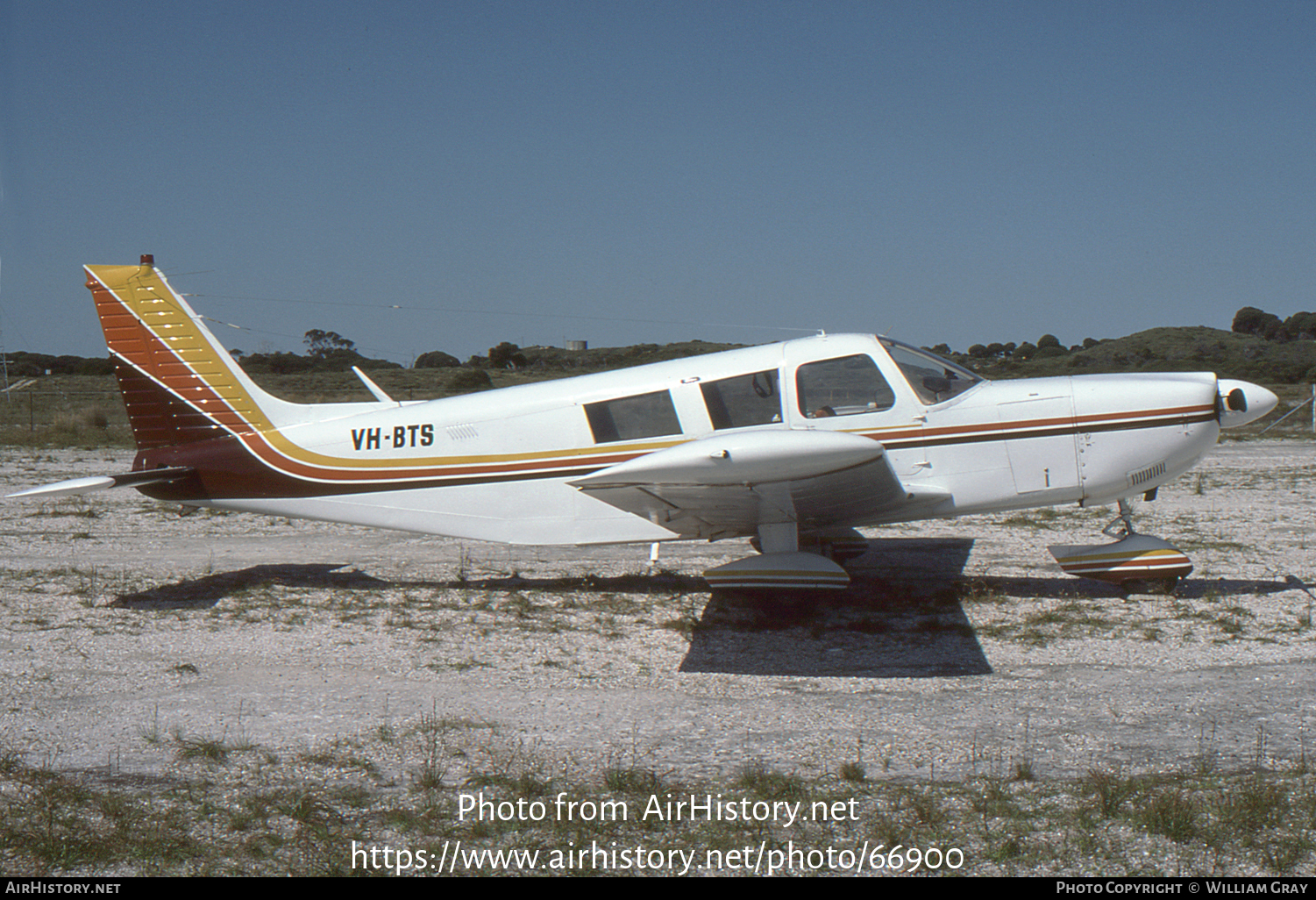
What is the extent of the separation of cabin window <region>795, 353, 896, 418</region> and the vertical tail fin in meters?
4.79

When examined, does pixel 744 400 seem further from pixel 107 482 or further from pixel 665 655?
pixel 107 482

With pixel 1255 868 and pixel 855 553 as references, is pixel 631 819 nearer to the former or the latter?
pixel 1255 868

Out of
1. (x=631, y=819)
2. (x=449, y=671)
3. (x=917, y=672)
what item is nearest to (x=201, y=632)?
(x=449, y=671)

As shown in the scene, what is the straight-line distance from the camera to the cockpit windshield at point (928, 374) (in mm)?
7434

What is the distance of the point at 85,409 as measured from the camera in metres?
30.2

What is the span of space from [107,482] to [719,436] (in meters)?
5.16

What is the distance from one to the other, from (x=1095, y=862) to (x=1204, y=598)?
508 cm

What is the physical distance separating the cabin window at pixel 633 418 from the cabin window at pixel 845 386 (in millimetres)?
1075

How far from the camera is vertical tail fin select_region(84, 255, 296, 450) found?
8.47 m

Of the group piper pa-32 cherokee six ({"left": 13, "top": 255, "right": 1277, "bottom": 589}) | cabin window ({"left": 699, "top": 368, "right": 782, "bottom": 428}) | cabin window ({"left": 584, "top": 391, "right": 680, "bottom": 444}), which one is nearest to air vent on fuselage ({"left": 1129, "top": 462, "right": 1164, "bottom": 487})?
piper pa-32 cherokee six ({"left": 13, "top": 255, "right": 1277, "bottom": 589})

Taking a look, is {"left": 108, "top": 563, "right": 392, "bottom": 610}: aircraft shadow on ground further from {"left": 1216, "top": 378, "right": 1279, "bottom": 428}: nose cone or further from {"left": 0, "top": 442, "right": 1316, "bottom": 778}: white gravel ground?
{"left": 1216, "top": 378, "right": 1279, "bottom": 428}: nose cone

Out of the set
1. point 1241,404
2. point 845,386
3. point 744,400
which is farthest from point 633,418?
point 1241,404

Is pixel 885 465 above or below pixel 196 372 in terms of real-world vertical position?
below

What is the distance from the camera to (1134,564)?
7.66 m
